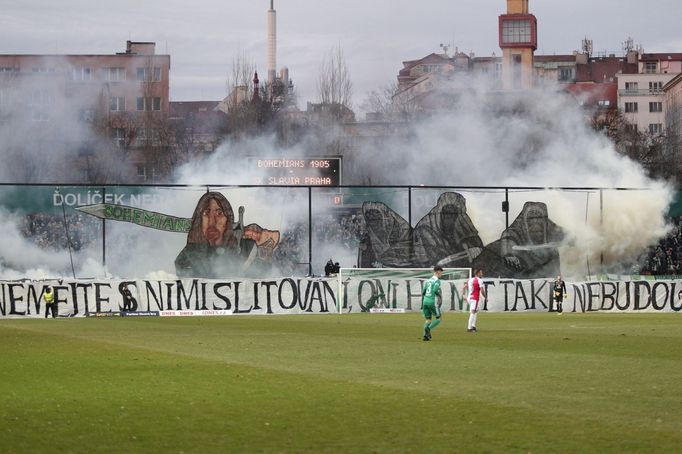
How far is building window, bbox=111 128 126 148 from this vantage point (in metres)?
97.2

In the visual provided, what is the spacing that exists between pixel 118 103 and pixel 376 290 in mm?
55846

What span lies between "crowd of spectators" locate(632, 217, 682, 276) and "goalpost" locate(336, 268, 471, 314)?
62.8 feet

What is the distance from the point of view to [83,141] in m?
91.2

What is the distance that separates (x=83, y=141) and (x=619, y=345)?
6771 cm

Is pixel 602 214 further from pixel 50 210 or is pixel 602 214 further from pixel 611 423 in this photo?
pixel 611 423

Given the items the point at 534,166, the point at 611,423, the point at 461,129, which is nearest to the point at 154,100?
the point at 461,129

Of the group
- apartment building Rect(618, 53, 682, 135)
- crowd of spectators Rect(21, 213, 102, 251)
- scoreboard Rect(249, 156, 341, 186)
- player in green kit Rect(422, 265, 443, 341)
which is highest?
apartment building Rect(618, 53, 682, 135)

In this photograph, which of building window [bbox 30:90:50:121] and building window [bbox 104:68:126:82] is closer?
building window [bbox 30:90:50:121]

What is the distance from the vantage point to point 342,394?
18625 mm

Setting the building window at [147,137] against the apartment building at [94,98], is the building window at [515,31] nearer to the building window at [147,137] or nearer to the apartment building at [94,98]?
the apartment building at [94,98]

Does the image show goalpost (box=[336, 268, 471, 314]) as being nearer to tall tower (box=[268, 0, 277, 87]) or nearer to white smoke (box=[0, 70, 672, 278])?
white smoke (box=[0, 70, 672, 278])

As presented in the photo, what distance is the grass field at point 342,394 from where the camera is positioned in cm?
1400

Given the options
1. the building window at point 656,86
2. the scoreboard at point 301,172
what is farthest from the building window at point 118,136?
the building window at point 656,86

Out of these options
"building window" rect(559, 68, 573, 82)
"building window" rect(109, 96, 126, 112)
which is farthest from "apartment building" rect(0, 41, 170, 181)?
"building window" rect(559, 68, 573, 82)
